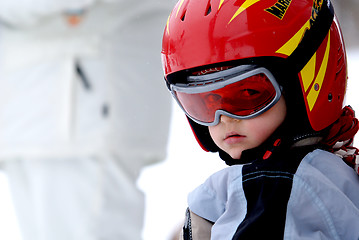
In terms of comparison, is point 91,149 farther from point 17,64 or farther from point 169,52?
point 169,52

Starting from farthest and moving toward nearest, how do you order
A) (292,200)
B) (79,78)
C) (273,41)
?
(79,78)
(273,41)
(292,200)

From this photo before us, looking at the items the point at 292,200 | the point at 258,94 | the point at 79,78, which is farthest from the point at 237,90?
the point at 79,78

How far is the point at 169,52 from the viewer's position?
6.03ft

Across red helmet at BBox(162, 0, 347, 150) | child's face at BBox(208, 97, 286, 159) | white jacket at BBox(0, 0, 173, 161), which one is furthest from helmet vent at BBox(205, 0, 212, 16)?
white jacket at BBox(0, 0, 173, 161)

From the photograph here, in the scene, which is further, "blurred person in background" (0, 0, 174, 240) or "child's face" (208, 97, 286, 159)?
"blurred person in background" (0, 0, 174, 240)

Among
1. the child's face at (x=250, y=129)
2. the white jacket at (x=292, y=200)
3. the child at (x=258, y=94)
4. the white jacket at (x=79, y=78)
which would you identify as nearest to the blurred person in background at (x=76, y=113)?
the white jacket at (x=79, y=78)

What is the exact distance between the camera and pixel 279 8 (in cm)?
174

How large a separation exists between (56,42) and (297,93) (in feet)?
6.79

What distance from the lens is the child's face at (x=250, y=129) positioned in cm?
176

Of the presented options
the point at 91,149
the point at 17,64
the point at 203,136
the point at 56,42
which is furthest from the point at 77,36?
the point at 203,136

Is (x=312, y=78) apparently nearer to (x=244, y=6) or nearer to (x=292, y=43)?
(x=292, y=43)

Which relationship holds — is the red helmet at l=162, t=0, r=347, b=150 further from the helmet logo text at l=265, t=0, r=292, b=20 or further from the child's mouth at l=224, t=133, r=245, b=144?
the child's mouth at l=224, t=133, r=245, b=144

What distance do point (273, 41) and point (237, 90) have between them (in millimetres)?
162

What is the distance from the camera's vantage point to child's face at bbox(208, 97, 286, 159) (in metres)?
1.76
